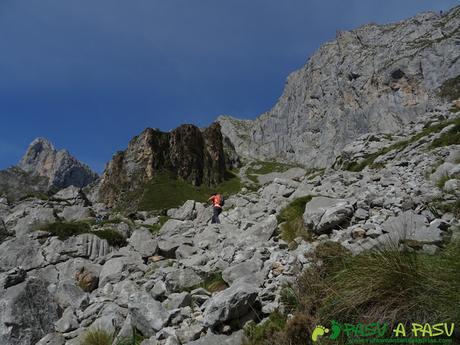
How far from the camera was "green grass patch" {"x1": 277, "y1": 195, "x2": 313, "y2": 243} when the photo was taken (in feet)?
34.0

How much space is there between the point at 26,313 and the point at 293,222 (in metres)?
7.52

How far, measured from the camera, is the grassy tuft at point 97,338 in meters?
6.91

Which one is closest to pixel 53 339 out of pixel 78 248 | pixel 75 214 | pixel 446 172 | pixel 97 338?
pixel 97 338

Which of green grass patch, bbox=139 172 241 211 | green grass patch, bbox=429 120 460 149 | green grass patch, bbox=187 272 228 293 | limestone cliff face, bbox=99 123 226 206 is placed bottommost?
green grass patch, bbox=187 272 228 293

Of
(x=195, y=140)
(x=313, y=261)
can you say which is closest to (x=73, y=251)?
(x=313, y=261)

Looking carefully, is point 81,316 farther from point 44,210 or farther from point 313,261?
point 44,210

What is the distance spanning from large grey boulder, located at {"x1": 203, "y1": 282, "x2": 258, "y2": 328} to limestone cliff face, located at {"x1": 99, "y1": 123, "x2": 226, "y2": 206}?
87.0 m

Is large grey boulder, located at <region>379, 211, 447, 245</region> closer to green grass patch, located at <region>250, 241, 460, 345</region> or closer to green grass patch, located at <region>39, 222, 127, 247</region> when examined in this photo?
green grass patch, located at <region>250, 241, 460, 345</region>

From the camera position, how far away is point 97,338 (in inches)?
273

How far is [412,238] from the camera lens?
6.57m

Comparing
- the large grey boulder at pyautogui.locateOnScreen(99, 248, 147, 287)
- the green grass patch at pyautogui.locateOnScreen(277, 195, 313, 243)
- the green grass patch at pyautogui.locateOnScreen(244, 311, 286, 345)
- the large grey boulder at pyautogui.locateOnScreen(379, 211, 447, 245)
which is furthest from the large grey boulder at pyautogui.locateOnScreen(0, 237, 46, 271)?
the large grey boulder at pyautogui.locateOnScreen(379, 211, 447, 245)

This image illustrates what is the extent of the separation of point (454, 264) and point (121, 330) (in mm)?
5892

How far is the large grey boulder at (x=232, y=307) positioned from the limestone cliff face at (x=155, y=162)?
286 ft

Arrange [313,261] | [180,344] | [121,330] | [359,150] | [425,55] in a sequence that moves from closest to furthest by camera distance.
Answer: [180,344] < [313,261] < [121,330] < [359,150] < [425,55]
